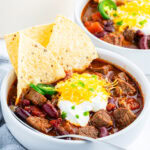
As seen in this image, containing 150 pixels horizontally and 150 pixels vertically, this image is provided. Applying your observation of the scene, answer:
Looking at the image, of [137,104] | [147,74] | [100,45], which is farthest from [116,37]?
[137,104]

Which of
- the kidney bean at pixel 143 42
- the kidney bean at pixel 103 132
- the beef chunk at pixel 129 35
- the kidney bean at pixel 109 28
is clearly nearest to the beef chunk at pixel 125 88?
the kidney bean at pixel 103 132

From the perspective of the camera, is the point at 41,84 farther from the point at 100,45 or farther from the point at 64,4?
the point at 64,4

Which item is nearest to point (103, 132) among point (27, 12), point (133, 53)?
point (133, 53)

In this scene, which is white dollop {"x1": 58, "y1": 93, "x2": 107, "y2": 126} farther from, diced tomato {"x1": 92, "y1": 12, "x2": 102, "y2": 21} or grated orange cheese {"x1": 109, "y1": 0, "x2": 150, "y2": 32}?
diced tomato {"x1": 92, "y1": 12, "x2": 102, "y2": 21}

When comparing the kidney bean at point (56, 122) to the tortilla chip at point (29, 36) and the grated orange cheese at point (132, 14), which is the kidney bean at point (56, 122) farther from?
the grated orange cheese at point (132, 14)

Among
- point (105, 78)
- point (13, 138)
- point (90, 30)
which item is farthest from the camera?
point (90, 30)

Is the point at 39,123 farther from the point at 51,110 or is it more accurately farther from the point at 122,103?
the point at 122,103
